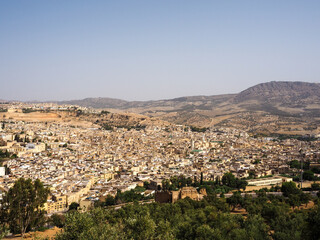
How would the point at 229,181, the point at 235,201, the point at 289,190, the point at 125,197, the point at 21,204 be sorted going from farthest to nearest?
the point at 229,181 → the point at 125,197 → the point at 289,190 → the point at 235,201 → the point at 21,204

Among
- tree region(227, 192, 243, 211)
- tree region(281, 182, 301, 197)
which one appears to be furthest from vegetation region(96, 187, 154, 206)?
tree region(281, 182, 301, 197)

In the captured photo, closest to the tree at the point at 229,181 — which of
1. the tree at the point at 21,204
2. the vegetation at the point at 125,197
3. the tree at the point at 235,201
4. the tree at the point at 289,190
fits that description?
the tree at the point at 289,190

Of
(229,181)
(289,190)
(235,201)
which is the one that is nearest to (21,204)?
(235,201)

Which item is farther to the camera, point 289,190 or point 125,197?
point 125,197

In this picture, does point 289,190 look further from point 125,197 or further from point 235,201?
point 125,197

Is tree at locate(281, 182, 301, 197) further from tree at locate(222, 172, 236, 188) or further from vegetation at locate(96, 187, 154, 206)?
vegetation at locate(96, 187, 154, 206)

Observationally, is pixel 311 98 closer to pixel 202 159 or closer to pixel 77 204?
pixel 202 159

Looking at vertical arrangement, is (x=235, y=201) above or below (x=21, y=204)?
below

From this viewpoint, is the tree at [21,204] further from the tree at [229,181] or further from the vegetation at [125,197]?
the tree at [229,181]

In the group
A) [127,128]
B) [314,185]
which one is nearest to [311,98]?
[127,128]
